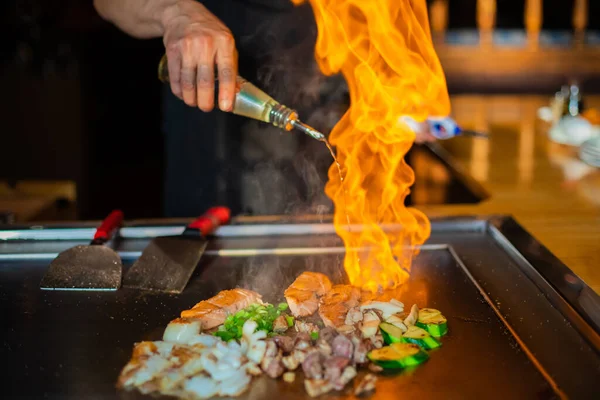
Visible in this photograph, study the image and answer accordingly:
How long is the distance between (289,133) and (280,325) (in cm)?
127

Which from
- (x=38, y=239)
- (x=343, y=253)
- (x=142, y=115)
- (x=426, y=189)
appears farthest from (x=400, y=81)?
(x=142, y=115)

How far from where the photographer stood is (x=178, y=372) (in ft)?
4.46

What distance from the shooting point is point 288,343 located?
1468 mm

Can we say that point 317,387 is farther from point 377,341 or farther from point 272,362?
point 377,341

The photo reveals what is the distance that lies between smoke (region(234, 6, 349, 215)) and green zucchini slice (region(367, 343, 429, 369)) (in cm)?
117

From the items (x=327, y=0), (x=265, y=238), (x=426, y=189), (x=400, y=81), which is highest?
(x=327, y=0)

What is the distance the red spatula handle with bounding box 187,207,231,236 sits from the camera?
2038 millimetres

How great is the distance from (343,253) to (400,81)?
0.60 metres

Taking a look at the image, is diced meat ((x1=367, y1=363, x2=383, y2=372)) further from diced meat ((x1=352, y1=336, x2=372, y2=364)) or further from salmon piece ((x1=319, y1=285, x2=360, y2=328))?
salmon piece ((x1=319, y1=285, x2=360, y2=328))

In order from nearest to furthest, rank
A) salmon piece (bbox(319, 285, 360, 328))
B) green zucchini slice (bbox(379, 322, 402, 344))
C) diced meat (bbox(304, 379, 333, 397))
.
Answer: diced meat (bbox(304, 379, 333, 397)) → green zucchini slice (bbox(379, 322, 402, 344)) → salmon piece (bbox(319, 285, 360, 328))

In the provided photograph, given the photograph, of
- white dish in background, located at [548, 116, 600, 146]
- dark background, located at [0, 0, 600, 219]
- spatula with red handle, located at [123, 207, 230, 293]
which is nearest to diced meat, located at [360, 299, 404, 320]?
spatula with red handle, located at [123, 207, 230, 293]

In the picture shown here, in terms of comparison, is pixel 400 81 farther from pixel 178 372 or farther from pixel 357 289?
pixel 178 372

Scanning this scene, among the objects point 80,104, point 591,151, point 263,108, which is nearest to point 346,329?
point 263,108

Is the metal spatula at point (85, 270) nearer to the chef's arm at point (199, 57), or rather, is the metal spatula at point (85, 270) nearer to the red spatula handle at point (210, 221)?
the red spatula handle at point (210, 221)
